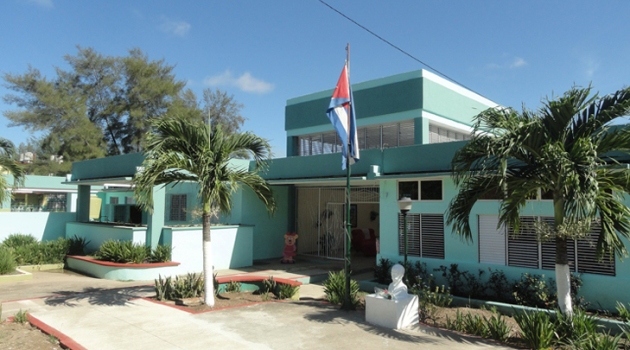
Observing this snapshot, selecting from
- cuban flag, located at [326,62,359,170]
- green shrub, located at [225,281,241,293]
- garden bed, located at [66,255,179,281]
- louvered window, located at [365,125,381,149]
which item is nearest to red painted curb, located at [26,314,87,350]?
green shrub, located at [225,281,241,293]

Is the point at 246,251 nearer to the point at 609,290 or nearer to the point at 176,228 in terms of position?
the point at 176,228

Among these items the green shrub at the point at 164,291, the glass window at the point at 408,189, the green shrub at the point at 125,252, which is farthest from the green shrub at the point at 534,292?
the green shrub at the point at 125,252

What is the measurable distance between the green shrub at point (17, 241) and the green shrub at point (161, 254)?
6816 millimetres

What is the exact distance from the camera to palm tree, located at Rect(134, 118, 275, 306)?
9727 millimetres

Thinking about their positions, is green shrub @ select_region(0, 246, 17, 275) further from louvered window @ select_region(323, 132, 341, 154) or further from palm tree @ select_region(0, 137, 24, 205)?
louvered window @ select_region(323, 132, 341, 154)

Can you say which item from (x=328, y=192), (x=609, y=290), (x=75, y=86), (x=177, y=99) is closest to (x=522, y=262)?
(x=609, y=290)

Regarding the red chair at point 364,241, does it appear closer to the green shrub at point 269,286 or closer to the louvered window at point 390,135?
the louvered window at point 390,135

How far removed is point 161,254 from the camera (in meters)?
15.2

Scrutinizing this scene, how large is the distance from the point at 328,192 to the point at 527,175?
11661 millimetres

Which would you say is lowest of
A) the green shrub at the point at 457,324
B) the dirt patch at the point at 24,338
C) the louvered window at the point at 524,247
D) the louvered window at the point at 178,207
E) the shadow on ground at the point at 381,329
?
the dirt patch at the point at 24,338

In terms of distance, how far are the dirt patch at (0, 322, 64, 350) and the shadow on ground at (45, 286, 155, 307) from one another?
1789 millimetres

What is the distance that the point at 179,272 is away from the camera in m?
15.5

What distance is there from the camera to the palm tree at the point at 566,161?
7.00 meters

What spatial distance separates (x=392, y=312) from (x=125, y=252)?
9.96 metres
